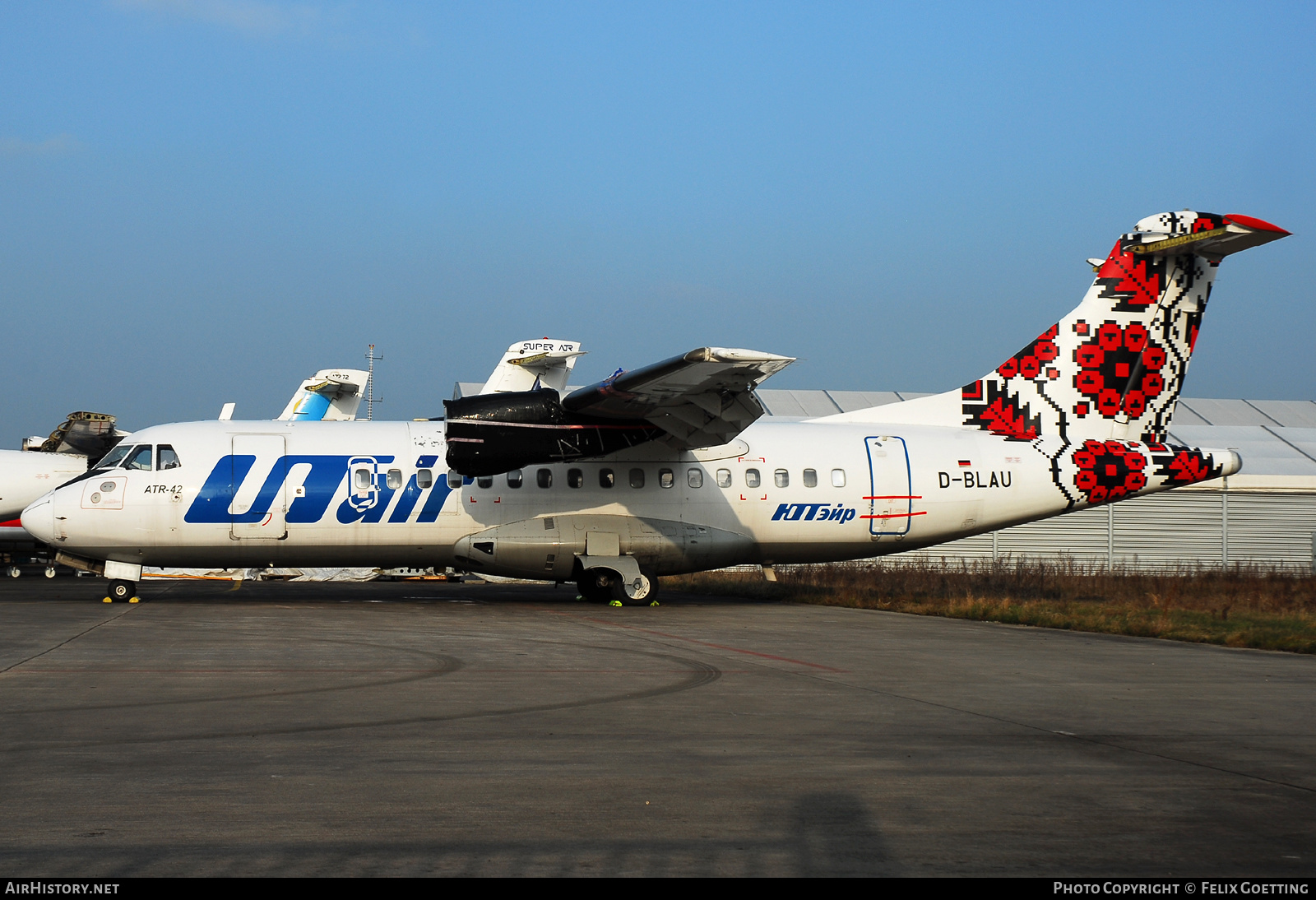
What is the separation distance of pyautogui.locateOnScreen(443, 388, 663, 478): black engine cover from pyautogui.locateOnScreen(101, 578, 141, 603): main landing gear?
5.98 metres

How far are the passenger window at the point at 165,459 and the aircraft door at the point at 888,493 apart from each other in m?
12.0

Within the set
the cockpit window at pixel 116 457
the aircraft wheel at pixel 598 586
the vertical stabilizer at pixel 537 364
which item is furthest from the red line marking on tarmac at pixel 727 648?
the vertical stabilizer at pixel 537 364

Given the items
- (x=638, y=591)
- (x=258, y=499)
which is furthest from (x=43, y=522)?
(x=638, y=591)

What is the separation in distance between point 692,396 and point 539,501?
358cm

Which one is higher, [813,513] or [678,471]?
[678,471]

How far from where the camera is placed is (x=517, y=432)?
18.4 metres

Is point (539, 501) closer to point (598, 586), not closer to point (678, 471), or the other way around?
point (598, 586)

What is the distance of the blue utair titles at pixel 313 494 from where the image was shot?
61.5 feet

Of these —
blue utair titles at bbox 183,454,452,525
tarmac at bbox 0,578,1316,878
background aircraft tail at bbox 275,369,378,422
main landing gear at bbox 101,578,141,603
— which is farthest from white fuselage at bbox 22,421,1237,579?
background aircraft tail at bbox 275,369,378,422

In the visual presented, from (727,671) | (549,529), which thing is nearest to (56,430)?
(549,529)

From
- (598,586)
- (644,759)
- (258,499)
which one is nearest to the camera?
(644,759)

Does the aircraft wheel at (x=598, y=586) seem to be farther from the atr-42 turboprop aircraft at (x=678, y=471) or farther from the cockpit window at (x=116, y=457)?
the cockpit window at (x=116, y=457)

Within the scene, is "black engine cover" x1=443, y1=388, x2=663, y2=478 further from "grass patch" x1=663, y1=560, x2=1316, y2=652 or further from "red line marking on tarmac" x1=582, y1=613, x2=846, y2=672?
"grass patch" x1=663, y1=560, x2=1316, y2=652

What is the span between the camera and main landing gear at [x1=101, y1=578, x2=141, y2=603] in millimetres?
19219
